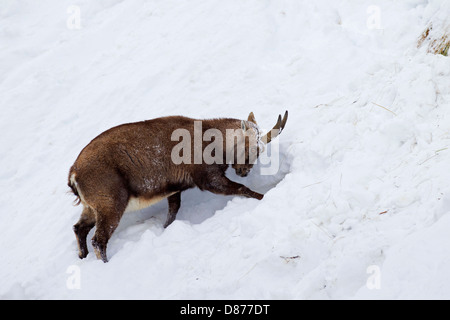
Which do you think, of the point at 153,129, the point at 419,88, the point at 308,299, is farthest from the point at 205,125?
the point at 308,299

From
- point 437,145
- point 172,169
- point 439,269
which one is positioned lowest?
point 172,169

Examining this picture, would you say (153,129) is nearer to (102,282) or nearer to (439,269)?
(102,282)

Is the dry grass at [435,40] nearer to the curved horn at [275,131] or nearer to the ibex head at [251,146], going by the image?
the curved horn at [275,131]

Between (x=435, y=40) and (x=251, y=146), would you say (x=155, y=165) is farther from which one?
(x=435, y=40)

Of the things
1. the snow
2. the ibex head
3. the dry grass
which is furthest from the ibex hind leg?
the dry grass

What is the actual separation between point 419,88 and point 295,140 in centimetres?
196

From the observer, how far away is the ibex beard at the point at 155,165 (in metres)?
6.02

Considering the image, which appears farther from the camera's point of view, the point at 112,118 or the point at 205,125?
the point at 112,118

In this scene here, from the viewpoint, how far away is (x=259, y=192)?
23.8ft

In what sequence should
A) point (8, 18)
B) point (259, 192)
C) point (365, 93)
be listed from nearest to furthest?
point (365, 93) → point (259, 192) → point (8, 18)

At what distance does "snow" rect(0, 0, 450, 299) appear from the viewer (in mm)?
4328

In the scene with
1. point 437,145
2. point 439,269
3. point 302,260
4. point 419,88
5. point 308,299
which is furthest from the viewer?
point 419,88

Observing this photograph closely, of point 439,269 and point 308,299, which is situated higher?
point 439,269

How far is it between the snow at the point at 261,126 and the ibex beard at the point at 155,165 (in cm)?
32
